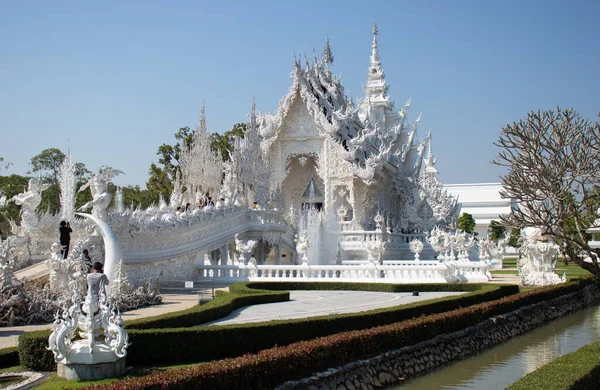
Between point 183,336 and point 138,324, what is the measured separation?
819 mm

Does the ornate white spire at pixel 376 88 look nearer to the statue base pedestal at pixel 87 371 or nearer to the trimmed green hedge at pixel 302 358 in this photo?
the trimmed green hedge at pixel 302 358

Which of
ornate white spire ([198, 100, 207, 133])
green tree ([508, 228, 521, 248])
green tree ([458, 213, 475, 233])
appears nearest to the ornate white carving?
ornate white spire ([198, 100, 207, 133])

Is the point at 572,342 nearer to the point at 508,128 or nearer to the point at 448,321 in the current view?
the point at 448,321

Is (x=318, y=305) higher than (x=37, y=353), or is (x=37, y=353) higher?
(x=318, y=305)

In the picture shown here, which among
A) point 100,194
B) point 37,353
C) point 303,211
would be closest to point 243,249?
point 100,194

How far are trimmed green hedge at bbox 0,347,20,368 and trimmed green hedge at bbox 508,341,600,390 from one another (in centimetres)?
562

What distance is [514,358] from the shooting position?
38.9ft

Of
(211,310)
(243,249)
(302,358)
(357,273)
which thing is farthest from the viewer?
(243,249)

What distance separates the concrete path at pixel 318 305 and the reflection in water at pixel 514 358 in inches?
92.8

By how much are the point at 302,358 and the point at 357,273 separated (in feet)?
41.1

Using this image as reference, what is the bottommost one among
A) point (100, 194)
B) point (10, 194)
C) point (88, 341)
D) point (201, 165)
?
point (88, 341)

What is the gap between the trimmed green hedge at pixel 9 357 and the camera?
7.91 metres

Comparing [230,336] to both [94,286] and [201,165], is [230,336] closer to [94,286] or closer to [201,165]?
[94,286]

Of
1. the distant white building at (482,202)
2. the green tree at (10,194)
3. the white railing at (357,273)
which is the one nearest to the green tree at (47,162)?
the green tree at (10,194)
